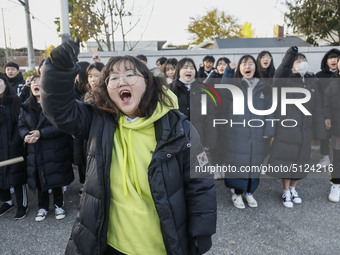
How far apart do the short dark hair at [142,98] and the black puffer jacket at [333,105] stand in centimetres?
359

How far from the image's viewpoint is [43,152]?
355cm

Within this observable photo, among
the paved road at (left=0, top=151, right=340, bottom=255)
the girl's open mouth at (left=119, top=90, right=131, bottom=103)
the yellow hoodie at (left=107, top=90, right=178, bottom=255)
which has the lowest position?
the paved road at (left=0, top=151, right=340, bottom=255)

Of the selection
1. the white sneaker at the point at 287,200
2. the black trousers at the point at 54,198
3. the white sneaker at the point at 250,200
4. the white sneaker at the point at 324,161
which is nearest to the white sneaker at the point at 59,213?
the black trousers at the point at 54,198

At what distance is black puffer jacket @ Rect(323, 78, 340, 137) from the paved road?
3.53ft

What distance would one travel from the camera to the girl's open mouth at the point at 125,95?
1.63 m

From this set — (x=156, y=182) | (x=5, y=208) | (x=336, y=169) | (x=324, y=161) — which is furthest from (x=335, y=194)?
(x=5, y=208)

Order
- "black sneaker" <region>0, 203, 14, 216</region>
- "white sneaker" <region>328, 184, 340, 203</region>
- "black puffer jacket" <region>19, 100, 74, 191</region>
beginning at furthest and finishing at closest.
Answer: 1. "white sneaker" <region>328, 184, 340, 203</region>
2. "black sneaker" <region>0, 203, 14, 216</region>
3. "black puffer jacket" <region>19, 100, 74, 191</region>

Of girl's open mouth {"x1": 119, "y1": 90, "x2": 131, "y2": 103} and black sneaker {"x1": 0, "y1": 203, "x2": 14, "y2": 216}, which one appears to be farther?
black sneaker {"x1": 0, "y1": 203, "x2": 14, "y2": 216}

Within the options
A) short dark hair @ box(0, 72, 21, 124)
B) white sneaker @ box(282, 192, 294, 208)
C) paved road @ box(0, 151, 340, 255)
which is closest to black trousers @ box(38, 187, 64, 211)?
paved road @ box(0, 151, 340, 255)

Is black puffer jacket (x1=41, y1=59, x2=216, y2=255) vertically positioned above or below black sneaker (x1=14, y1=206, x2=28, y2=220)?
above

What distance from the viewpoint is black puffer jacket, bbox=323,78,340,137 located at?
4297 millimetres

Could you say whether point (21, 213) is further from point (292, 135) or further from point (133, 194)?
point (292, 135)

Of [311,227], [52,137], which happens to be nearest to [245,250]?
[311,227]

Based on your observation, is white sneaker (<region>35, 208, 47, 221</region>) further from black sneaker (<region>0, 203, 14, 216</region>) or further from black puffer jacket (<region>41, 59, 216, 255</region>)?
black puffer jacket (<region>41, 59, 216, 255</region>)
